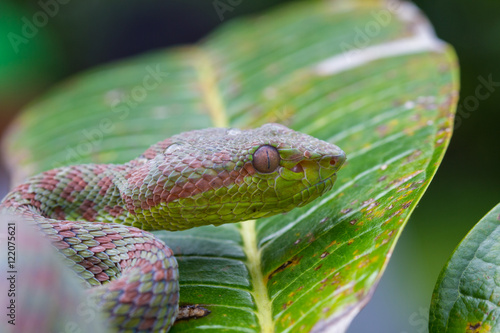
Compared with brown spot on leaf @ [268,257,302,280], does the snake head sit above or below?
above

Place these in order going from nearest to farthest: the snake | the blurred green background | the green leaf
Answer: the green leaf, the snake, the blurred green background

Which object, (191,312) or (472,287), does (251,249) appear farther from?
(472,287)

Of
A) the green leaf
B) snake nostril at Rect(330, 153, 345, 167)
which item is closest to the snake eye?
snake nostril at Rect(330, 153, 345, 167)

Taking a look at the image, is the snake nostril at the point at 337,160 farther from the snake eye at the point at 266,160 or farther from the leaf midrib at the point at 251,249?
the leaf midrib at the point at 251,249

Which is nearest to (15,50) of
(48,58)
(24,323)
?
(48,58)

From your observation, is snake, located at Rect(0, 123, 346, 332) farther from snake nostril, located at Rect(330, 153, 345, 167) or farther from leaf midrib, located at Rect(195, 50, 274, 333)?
leaf midrib, located at Rect(195, 50, 274, 333)

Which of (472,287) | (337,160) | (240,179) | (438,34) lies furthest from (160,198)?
(438,34)
